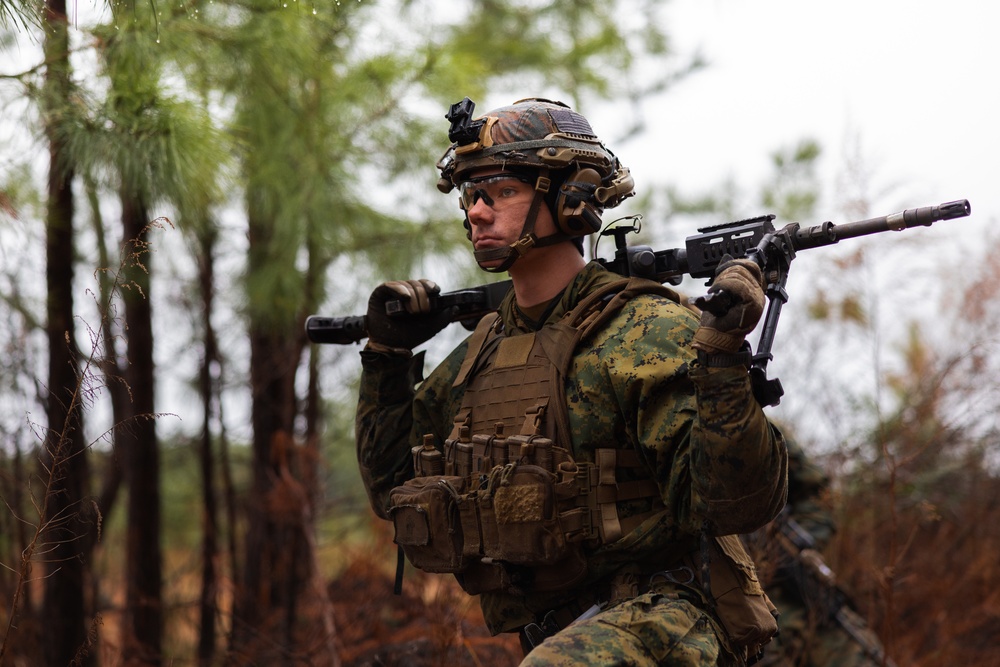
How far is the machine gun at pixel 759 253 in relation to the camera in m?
2.68

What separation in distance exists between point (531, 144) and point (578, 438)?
2.96 feet

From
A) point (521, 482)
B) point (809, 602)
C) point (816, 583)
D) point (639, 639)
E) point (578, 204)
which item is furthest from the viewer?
point (816, 583)

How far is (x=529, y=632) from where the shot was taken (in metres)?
3.18

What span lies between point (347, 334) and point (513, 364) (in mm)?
819

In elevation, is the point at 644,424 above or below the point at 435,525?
above

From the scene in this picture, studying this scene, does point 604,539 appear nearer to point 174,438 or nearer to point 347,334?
point 347,334

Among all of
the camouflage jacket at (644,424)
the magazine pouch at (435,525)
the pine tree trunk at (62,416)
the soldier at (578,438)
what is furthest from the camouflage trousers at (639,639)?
the pine tree trunk at (62,416)

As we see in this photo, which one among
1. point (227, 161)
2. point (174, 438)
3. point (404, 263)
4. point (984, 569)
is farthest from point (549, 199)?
point (174, 438)

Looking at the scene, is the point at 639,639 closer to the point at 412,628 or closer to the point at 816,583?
the point at 412,628

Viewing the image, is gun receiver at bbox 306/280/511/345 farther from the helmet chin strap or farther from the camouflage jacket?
the helmet chin strap

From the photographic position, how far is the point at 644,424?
9.55 ft

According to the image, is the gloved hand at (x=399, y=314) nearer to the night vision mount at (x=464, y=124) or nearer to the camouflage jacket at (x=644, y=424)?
the camouflage jacket at (x=644, y=424)

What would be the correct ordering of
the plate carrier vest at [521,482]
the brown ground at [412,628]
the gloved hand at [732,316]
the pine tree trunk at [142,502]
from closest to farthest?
the gloved hand at [732,316], the plate carrier vest at [521,482], the brown ground at [412,628], the pine tree trunk at [142,502]

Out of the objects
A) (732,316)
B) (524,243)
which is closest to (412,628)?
(524,243)
